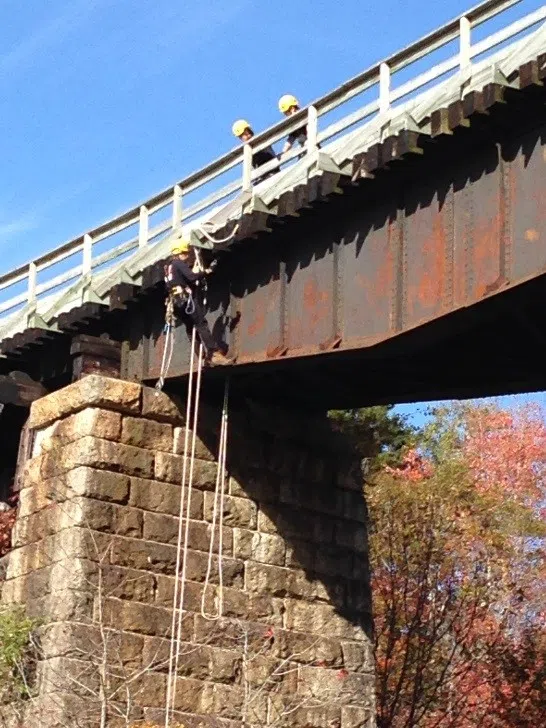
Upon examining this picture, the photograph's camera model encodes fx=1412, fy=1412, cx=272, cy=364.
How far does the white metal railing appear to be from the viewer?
551 inches

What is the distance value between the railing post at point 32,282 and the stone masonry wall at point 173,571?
4084 millimetres

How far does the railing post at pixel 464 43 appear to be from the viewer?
13894mm

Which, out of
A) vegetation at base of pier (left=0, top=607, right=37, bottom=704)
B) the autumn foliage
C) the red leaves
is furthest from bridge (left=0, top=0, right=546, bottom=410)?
the red leaves

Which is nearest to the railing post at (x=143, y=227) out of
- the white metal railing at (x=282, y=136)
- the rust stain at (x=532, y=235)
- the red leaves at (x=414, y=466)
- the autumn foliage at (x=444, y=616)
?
the white metal railing at (x=282, y=136)

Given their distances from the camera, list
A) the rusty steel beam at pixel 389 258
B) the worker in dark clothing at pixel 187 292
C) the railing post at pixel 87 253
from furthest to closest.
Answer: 1. the railing post at pixel 87 253
2. the worker in dark clothing at pixel 187 292
3. the rusty steel beam at pixel 389 258

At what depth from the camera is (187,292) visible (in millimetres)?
17031

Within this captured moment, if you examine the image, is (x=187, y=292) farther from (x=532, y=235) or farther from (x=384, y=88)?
(x=532, y=235)

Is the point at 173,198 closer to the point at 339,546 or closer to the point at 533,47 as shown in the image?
the point at 339,546

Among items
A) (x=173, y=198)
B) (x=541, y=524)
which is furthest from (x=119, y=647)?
(x=541, y=524)

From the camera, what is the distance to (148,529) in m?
17.3

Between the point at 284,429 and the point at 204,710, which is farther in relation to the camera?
the point at 284,429

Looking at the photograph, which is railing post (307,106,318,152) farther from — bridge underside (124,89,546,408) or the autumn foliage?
the autumn foliage

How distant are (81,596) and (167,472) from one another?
2.15 metres

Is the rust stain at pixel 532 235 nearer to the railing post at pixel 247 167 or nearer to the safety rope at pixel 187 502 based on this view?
the railing post at pixel 247 167
